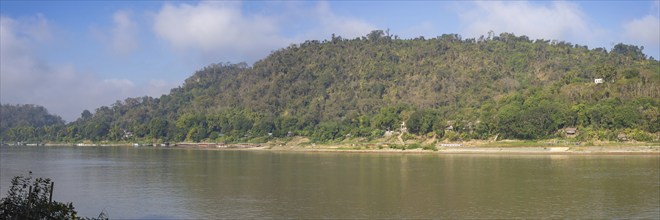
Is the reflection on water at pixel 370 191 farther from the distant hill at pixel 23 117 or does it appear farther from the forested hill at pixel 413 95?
the distant hill at pixel 23 117

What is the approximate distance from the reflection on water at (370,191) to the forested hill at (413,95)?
24.3 metres

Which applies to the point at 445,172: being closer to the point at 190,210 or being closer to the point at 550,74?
the point at 190,210

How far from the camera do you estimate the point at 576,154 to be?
61.6 meters

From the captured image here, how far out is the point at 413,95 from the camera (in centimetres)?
11706

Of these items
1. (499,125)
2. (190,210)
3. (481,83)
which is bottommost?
(190,210)

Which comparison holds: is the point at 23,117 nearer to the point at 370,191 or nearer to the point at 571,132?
the point at 571,132

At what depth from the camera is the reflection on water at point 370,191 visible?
2550cm

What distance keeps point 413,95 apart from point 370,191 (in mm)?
86530

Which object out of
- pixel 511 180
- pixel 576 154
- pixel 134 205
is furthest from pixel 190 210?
pixel 576 154

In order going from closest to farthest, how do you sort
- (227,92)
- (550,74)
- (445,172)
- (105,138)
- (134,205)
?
1. (134,205)
2. (445,172)
3. (550,74)
4. (105,138)
5. (227,92)

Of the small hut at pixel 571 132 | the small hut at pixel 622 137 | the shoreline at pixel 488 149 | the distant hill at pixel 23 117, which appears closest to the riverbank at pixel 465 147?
the shoreline at pixel 488 149

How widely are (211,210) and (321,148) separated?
196ft

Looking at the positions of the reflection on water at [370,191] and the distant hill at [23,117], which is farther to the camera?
the distant hill at [23,117]

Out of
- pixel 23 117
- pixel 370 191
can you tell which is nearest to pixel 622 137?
pixel 370 191
